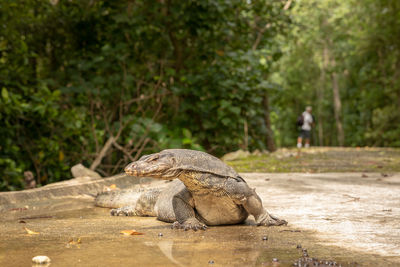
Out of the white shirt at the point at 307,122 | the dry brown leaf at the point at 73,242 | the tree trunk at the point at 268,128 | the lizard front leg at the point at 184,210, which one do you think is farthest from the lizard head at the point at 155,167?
the white shirt at the point at 307,122

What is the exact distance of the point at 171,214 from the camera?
4.44 meters

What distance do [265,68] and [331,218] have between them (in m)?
9.15

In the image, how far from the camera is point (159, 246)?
3283 millimetres

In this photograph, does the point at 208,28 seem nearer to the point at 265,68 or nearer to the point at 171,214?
the point at 265,68

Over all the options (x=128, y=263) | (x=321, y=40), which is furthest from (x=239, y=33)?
(x=321, y=40)

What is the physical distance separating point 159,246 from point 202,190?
77 centimetres

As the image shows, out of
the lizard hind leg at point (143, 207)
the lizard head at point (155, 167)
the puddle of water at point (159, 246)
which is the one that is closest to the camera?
the puddle of water at point (159, 246)

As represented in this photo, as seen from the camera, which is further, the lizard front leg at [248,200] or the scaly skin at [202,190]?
the lizard front leg at [248,200]

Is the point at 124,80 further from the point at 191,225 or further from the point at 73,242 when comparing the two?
the point at 73,242

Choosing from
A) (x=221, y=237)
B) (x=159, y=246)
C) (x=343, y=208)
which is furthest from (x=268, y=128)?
(x=159, y=246)

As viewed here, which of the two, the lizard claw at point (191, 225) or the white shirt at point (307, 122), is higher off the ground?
the white shirt at point (307, 122)

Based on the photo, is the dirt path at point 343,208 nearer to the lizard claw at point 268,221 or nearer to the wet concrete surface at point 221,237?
the wet concrete surface at point 221,237

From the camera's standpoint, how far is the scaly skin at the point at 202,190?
12.1ft

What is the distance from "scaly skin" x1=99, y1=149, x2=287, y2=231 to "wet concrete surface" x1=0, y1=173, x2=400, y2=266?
0.12 m
